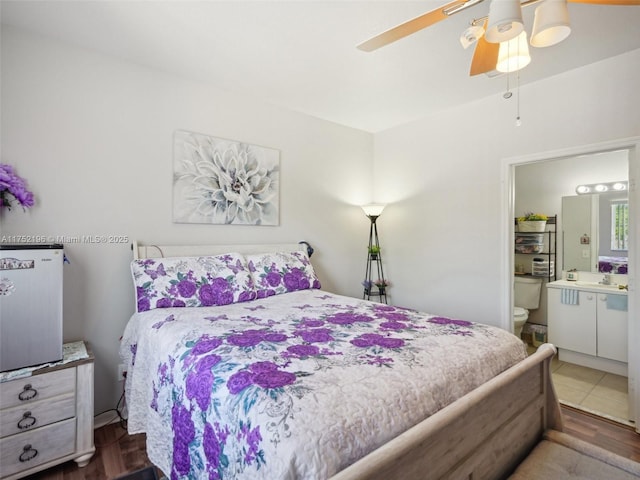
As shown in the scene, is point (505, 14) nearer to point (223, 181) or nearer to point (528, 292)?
point (223, 181)

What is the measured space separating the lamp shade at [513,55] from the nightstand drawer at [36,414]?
2873mm

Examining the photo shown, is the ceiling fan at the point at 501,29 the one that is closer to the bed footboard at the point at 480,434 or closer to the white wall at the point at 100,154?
the bed footboard at the point at 480,434

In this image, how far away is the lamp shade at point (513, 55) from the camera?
157 centimetres

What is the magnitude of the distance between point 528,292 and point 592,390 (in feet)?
4.73

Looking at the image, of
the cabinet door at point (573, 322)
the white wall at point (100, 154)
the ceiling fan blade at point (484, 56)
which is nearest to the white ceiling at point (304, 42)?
the white wall at point (100, 154)

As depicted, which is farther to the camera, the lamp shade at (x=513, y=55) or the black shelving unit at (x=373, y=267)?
the black shelving unit at (x=373, y=267)

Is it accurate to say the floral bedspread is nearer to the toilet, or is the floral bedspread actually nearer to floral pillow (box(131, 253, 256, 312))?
floral pillow (box(131, 253, 256, 312))

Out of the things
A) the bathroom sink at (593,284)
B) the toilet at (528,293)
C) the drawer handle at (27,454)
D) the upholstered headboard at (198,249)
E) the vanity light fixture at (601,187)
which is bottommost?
the drawer handle at (27,454)

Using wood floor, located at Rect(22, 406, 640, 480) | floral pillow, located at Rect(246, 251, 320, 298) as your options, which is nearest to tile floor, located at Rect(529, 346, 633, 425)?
wood floor, located at Rect(22, 406, 640, 480)

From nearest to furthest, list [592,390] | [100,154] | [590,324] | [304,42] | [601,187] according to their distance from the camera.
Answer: [304,42]
[100,154]
[592,390]
[590,324]
[601,187]

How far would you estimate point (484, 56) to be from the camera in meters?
1.66

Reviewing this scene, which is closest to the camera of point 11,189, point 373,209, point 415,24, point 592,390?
point 415,24

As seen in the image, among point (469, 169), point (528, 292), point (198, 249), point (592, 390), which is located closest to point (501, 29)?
point (469, 169)

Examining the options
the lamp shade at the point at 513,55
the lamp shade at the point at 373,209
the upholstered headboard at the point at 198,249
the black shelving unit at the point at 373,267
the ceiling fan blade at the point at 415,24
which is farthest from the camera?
the black shelving unit at the point at 373,267
